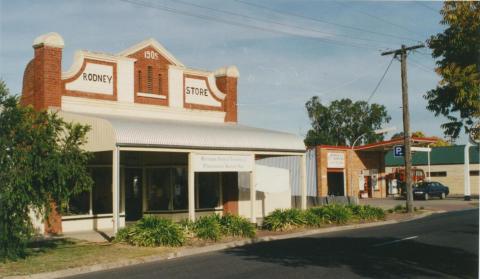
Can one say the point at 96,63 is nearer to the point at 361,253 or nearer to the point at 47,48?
the point at 47,48

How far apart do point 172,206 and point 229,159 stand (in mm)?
4825

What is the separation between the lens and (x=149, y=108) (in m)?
24.2

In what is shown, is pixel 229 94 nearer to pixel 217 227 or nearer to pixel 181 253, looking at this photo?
pixel 217 227

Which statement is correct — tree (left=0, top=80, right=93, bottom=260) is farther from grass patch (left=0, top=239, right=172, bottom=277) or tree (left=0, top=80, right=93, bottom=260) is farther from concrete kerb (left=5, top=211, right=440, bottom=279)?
concrete kerb (left=5, top=211, right=440, bottom=279)

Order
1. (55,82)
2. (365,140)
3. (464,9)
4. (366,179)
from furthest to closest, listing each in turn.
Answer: (365,140)
(366,179)
(55,82)
(464,9)

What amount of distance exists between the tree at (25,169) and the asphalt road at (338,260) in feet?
8.48

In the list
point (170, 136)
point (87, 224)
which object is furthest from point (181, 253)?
point (87, 224)

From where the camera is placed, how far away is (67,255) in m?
15.2

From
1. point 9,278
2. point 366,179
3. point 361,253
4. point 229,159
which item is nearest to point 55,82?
point 229,159

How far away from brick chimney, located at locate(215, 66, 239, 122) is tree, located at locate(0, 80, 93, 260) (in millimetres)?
12980

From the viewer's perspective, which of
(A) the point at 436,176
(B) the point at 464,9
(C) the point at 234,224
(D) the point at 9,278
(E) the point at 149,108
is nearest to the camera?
(B) the point at 464,9

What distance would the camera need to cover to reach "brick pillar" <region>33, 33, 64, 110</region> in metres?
20.7

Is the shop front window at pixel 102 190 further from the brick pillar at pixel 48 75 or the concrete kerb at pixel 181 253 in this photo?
the concrete kerb at pixel 181 253

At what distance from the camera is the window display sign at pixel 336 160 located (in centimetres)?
4466
